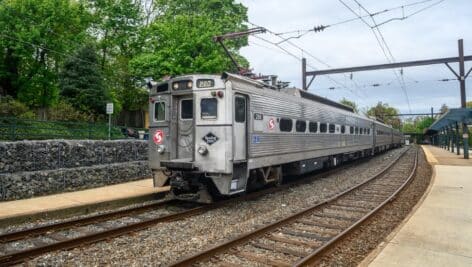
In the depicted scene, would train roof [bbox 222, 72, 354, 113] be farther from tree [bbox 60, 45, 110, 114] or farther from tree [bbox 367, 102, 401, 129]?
tree [bbox 367, 102, 401, 129]

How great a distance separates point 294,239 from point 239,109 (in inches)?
149

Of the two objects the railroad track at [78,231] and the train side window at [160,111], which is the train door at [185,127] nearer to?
the train side window at [160,111]

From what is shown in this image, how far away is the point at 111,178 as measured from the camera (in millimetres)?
12617

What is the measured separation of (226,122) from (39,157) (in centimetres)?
617

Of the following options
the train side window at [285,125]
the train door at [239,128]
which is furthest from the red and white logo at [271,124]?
the train door at [239,128]

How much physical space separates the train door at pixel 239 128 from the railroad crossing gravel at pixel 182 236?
145cm

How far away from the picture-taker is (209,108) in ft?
30.3

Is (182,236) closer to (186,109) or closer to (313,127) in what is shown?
(186,109)

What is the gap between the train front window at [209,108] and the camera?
9.14 m

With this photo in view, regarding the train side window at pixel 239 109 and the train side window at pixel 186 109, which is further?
the train side window at pixel 186 109

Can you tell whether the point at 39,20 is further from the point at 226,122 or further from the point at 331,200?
the point at 331,200

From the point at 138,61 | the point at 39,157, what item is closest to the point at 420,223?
the point at 39,157

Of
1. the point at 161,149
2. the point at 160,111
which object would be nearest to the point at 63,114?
the point at 160,111

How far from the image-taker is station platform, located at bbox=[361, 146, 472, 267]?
5.36 meters
